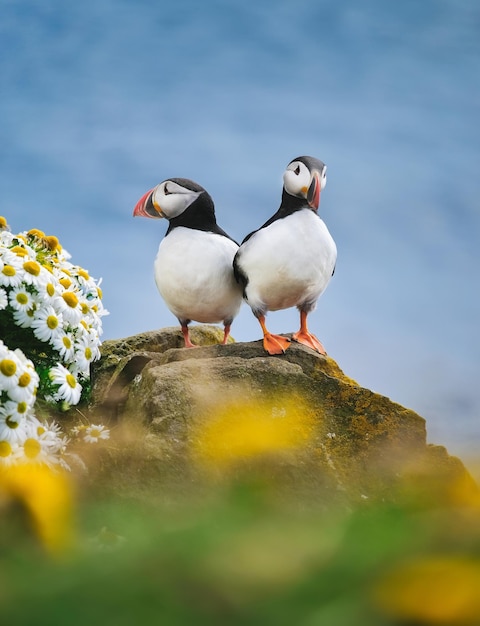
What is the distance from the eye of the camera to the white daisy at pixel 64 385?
14.8 ft

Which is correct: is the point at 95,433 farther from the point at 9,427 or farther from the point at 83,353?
the point at 9,427

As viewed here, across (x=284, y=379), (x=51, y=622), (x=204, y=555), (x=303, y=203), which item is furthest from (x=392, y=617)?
(x=303, y=203)

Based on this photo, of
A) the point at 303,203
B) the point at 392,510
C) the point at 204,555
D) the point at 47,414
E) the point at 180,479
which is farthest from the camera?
the point at 303,203

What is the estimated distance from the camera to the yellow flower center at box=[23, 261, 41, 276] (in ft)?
15.0

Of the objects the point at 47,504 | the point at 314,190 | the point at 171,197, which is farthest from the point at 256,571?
the point at 171,197

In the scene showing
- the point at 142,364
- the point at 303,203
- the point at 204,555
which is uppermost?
the point at 303,203

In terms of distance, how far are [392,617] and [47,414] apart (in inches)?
161

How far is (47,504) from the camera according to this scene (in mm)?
1369

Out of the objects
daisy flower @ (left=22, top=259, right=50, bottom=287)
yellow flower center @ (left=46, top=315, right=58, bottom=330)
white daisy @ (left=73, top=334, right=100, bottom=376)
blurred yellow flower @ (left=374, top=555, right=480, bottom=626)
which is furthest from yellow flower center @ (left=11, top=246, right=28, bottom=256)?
blurred yellow flower @ (left=374, top=555, right=480, bottom=626)

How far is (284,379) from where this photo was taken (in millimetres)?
4789

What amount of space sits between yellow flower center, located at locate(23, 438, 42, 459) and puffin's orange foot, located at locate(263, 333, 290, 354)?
1835 millimetres

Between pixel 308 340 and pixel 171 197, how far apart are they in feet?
5.16

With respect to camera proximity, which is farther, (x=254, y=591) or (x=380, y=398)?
(x=380, y=398)

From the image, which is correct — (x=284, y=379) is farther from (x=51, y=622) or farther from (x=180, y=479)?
(x=51, y=622)
